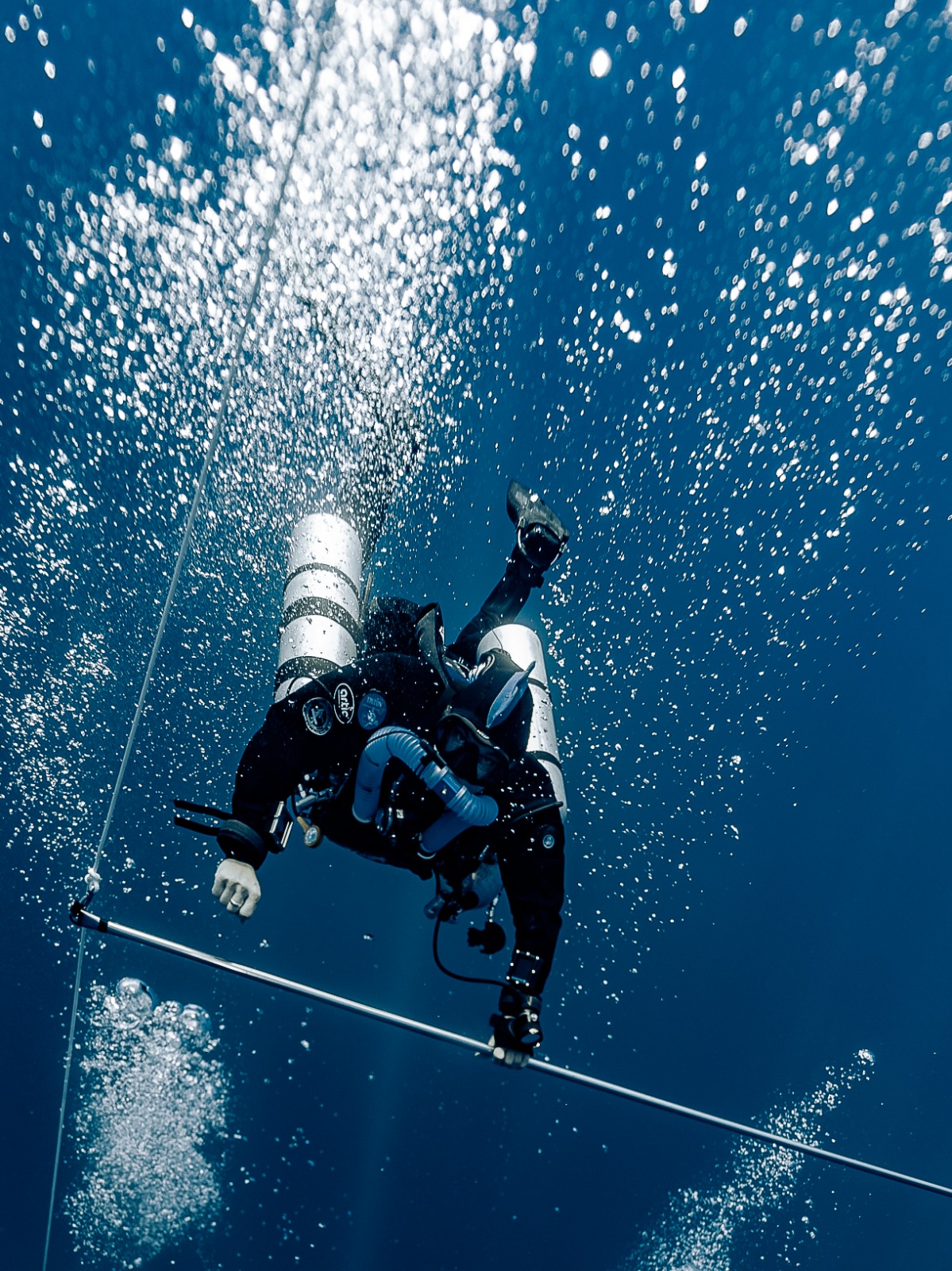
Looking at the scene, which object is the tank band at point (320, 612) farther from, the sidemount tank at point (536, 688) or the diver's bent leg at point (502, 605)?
the sidemount tank at point (536, 688)

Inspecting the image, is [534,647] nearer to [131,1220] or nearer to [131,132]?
[131,132]

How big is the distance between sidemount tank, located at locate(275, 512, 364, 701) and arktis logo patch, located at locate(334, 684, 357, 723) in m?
0.58

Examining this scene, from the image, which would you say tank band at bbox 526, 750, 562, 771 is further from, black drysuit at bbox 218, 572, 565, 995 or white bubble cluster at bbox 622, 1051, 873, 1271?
white bubble cluster at bbox 622, 1051, 873, 1271

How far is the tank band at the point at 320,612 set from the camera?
452 centimetres

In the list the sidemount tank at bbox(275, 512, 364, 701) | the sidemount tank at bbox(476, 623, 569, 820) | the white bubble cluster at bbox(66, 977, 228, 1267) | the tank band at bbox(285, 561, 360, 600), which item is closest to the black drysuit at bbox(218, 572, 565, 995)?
the sidemount tank at bbox(476, 623, 569, 820)

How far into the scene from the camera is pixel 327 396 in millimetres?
7395

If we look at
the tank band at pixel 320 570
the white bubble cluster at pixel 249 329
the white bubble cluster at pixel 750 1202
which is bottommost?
the white bubble cluster at pixel 750 1202

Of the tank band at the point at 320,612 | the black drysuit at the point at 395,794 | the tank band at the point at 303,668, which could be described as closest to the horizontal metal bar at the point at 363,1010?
the black drysuit at the point at 395,794

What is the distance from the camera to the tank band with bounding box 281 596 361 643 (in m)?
4.52

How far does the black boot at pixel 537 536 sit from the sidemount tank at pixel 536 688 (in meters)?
0.56

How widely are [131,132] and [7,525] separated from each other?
5.35 m

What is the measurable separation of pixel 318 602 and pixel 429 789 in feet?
5.97

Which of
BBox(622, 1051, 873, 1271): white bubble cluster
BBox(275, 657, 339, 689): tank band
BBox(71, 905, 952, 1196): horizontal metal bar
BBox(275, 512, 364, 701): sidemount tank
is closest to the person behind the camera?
BBox(71, 905, 952, 1196): horizontal metal bar

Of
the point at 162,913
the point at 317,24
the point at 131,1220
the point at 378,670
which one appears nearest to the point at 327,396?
the point at 317,24
